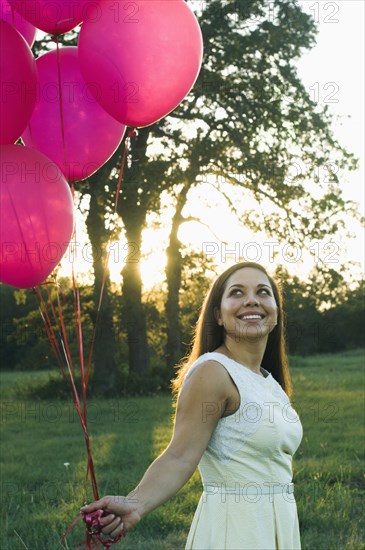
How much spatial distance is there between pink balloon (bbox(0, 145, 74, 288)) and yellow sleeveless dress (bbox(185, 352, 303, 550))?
0.78 metres

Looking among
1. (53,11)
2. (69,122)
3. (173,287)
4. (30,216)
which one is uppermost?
(53,11)

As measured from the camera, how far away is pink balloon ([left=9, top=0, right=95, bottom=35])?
278 cm

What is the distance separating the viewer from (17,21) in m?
3.09

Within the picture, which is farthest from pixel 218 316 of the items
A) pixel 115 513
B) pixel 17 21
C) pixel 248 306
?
pixel 17 21

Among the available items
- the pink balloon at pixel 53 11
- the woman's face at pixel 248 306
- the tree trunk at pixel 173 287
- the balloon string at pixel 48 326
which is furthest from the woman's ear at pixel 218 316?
the tree trunk at pixel 173 287

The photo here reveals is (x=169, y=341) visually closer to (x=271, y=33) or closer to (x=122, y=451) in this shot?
(x=271, y=33)

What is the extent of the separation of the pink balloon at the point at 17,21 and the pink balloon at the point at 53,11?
0.15 m

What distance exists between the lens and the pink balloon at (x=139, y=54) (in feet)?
9.15

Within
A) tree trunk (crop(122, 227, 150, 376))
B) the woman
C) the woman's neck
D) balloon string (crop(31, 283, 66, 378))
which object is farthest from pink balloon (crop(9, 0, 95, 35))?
tree trunk (crop(122, 227, 150, 376))

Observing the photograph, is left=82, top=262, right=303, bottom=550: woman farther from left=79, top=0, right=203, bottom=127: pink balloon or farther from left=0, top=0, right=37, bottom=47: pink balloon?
left=0, top=0, right=37, bottom=47: pink balloon

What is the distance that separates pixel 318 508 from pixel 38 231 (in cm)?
326

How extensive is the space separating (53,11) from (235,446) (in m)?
1.64

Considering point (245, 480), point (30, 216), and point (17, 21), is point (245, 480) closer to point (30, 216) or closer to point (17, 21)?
point (30, 216)

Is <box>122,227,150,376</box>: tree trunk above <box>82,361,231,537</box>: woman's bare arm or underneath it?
above
